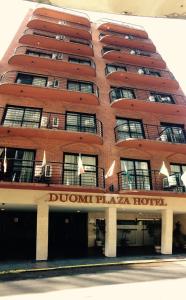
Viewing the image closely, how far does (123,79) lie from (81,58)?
428cm

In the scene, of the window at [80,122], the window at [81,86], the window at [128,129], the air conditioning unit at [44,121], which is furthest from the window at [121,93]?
the air conditioning unit at [44,121]

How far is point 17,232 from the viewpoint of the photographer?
64.8 feet

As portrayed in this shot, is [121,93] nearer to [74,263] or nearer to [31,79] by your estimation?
[31,79]

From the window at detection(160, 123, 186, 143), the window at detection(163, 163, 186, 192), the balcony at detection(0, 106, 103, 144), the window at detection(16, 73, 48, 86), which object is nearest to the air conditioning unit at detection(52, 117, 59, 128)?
the balcony at detection(0, 106, 103, 144)

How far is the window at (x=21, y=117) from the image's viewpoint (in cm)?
1934

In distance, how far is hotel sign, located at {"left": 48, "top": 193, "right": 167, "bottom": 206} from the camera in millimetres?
16953

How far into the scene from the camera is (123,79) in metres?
24.5

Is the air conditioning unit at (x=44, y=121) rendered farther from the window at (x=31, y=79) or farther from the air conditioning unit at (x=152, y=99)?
the air conditioning unit at (x=152, y=99)

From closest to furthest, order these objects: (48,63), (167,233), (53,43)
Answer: (167,233) < (48,63) < (53,43)

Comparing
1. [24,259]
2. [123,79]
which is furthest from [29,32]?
[24,259]

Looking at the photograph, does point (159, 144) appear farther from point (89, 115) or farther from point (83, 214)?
point (83, 214)

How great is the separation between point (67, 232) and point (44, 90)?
9.71 m

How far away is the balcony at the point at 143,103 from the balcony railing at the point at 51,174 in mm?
5716

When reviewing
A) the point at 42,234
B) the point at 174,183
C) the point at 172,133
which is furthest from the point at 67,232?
the point at 172,133
